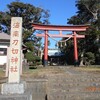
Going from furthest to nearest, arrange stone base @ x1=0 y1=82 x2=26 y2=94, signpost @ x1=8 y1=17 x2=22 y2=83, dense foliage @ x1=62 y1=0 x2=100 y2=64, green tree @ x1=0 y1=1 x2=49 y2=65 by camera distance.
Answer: green tree @ x1=0 y1=1 x2=49 y2=65
dense foliage @ x1=62 y1=0 x2=100 y2=64
signpost @ x1=8 y1=17 x2=22 y2=83
stone base @ x1=0 y1=82 x2=26 y2=94

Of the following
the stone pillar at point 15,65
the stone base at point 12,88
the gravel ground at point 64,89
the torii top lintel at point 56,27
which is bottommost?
the gravel ground at point 64,89

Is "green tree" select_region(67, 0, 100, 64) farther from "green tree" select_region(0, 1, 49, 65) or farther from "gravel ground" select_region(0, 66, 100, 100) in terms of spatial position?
"gravel ground" select_region(0, 66, 100, 100)

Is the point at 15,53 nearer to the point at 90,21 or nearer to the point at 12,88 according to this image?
the point at 12,88

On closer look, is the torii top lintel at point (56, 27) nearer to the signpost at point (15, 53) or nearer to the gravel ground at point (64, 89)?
the gravel ground at point (64, 89)

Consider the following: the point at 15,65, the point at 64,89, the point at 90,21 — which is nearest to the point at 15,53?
the point at 15,65

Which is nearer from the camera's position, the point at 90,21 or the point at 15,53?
the point at 15,53

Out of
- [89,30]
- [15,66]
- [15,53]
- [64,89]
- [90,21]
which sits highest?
[90,21]

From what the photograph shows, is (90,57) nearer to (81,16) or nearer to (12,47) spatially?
(81,16)

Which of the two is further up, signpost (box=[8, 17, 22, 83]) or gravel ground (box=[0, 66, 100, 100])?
signpost (box=[8, 17, 22, 83])

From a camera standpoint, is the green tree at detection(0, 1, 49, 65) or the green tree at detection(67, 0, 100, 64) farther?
the green tree at detection(0, 1, 49, 65)

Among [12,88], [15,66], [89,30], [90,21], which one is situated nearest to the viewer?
[12,88]

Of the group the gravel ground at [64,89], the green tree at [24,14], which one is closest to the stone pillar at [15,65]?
the gravel ground at [64,89]

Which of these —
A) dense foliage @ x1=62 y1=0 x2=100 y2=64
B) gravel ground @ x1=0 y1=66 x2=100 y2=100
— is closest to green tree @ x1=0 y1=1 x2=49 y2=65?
dense foliage @ x1=62 y1=0 x2=100 y2=64

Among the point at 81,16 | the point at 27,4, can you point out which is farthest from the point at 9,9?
the point at 81,16
